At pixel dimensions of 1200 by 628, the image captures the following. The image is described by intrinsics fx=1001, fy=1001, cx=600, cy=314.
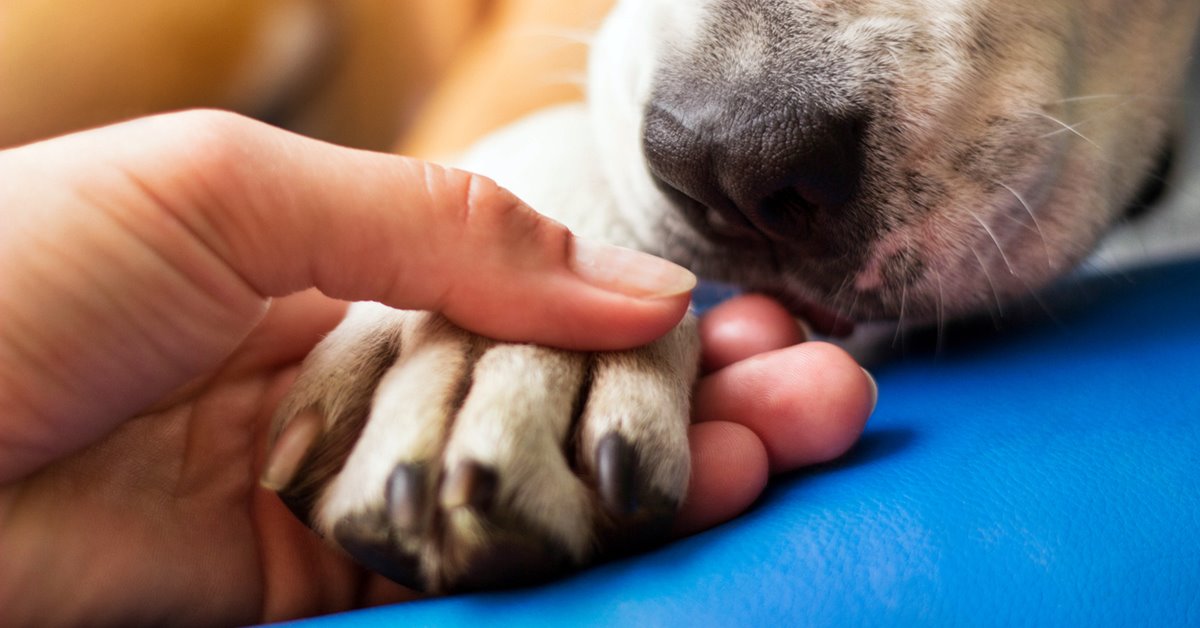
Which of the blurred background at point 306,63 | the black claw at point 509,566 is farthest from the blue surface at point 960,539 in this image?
the blurred background at point 306,63

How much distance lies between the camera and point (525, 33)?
1790 millimetres

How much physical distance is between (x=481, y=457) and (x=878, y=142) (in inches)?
16.9

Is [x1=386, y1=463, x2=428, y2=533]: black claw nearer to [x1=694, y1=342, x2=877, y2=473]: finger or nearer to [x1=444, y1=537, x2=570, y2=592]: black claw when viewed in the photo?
[x1=444, y1=537, x2=570, y2=592]: black claw

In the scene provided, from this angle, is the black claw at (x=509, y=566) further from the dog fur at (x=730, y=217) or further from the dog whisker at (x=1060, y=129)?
the dog whisker at (x=1060, y=129)

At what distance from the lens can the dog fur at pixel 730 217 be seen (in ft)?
1.86

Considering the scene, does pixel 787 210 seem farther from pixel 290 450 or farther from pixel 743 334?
pixel 290 450

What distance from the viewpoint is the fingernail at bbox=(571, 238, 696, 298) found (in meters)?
0.68

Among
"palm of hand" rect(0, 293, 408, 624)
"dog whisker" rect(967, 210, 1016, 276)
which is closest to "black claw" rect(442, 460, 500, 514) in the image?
"palm of hand" rect(0, 293, 408, 624)

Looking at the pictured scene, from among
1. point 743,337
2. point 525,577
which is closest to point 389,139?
point 743,337

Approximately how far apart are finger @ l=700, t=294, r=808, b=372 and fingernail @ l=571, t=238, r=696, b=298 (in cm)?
14

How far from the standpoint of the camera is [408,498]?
A: 1.78 ft

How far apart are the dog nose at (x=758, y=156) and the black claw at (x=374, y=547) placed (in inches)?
14.5

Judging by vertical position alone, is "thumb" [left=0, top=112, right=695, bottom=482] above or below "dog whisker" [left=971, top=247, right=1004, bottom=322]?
above

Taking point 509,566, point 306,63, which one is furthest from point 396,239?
point 306,63
